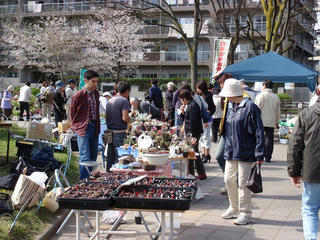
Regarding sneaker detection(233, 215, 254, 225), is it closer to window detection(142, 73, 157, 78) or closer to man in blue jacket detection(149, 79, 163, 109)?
man in blue jacket detection(149, 79, 163, 109)

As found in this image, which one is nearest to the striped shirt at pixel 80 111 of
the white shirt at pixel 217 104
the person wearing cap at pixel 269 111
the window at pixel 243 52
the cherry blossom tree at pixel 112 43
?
the person wearing cap at pixel 269 111

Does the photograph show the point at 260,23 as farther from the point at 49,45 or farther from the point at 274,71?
the point at 274,71

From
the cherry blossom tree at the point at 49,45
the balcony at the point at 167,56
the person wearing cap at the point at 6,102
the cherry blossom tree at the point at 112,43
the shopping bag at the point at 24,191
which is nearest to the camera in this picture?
the shopping bag at the point at 24,191

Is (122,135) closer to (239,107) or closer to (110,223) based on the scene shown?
(110,223)

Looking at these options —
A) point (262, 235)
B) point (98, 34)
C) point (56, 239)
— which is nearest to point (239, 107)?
point (262, 235)

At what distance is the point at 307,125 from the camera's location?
12.8 ft

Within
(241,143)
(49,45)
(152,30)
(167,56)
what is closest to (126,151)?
(241,143)

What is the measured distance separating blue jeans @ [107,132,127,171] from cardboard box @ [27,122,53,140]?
160 cm

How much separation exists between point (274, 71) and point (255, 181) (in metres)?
8.55

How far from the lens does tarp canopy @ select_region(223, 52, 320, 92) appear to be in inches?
510

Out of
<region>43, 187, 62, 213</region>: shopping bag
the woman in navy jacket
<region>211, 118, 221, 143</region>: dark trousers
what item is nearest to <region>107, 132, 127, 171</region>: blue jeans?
the woman in navy jacket

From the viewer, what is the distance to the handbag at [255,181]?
5.21 meters

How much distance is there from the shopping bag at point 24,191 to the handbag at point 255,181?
2.73 m

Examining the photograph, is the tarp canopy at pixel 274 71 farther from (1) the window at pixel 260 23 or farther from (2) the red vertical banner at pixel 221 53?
(1) the window at pixel 260 23
